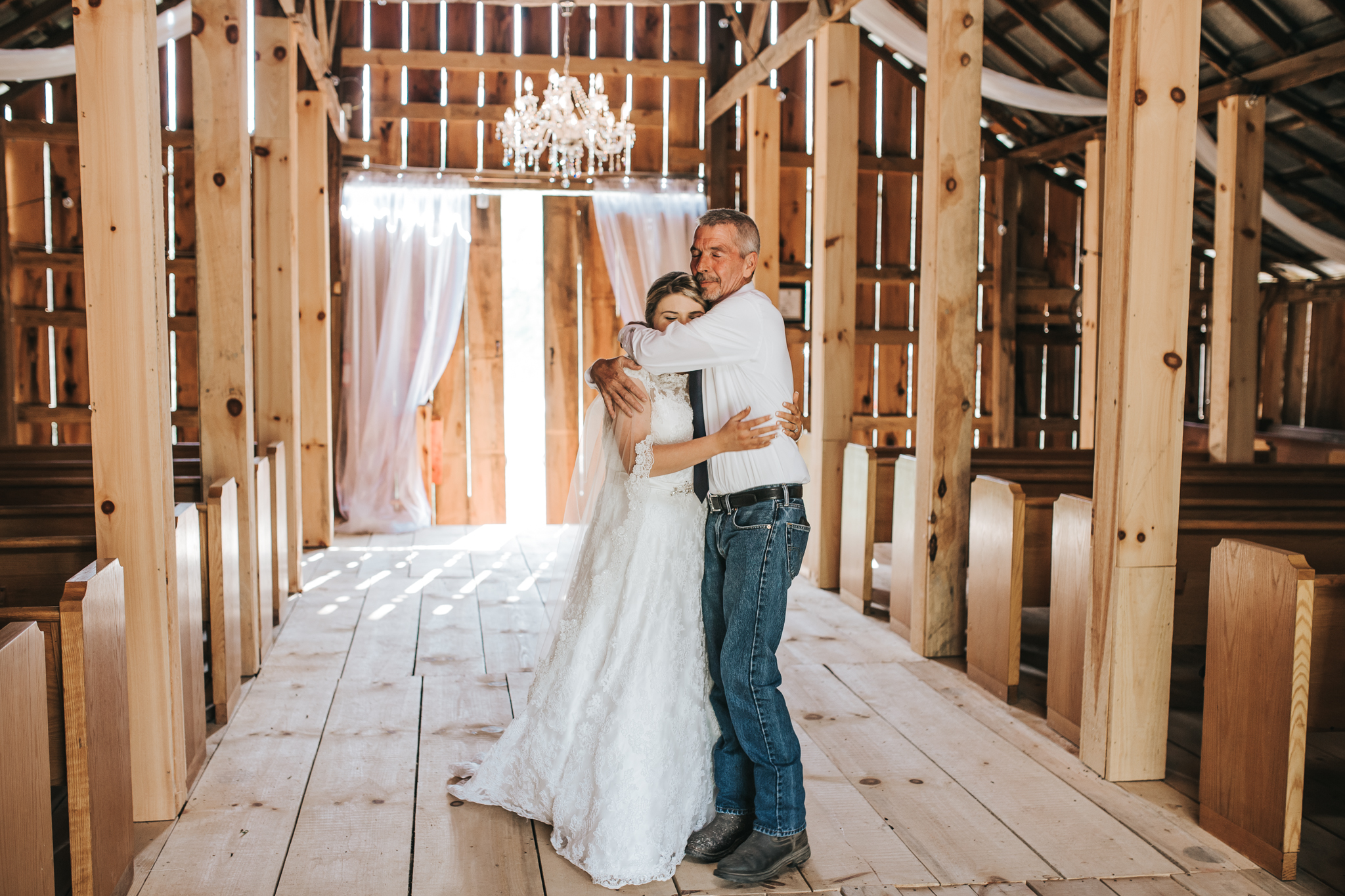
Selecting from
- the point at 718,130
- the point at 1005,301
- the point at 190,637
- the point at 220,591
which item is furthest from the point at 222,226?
A: the point at 1005,301

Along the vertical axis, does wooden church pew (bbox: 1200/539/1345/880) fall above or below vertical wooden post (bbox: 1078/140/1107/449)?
below

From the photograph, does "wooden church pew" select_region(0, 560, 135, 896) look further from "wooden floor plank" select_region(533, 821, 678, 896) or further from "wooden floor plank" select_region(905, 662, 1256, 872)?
"wooden floor plank" select_region(905, 662, 1256, 872)

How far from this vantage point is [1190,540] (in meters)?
3.35

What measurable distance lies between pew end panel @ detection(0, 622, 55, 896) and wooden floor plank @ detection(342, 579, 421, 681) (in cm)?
208

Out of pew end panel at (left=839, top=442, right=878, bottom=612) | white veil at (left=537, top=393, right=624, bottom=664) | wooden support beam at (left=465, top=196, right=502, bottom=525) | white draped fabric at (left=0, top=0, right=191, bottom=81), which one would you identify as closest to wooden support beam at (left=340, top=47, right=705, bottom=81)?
wooden support beam at (left=465, top=196, right=502, bottom=525)

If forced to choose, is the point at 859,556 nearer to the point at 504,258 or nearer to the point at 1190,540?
the point at 1190,540

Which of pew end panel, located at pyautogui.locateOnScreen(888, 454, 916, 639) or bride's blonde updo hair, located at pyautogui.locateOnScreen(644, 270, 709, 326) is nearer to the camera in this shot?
bride's blonde updo hair, located at pyautogui.locateOnScreen(644, 270, 709, 326)

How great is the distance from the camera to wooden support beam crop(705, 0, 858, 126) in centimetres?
537

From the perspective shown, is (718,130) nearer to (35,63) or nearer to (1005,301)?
(1005,301)

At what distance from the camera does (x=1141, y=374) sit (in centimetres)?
295

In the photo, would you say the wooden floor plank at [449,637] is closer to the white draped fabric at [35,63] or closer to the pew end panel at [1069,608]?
the pew end panel at [1069,608]

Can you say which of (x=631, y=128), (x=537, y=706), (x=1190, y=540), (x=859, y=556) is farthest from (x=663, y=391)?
(x=631, y=128)

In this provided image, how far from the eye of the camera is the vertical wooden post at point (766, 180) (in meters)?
6.34

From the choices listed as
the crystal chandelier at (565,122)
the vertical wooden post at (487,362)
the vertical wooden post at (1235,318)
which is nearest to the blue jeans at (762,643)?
the vertical wooden post at (1235,318)
